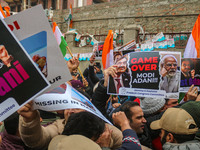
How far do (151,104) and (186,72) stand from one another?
75 centimetres

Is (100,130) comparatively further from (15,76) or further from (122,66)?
(122,66)

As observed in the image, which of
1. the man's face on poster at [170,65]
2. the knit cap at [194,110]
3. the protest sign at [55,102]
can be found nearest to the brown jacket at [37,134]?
the protest sign at [55,102]

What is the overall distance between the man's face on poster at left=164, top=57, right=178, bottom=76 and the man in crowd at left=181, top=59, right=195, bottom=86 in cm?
35

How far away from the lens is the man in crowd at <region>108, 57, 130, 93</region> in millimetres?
2628

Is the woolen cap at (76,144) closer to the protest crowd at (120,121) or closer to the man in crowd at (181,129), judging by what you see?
the protest crowd at (120,121)

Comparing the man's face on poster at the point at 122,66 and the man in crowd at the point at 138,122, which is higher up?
the man's face on poster at the point at 122,66

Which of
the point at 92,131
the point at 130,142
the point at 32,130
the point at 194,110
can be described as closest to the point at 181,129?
the point at 194,110

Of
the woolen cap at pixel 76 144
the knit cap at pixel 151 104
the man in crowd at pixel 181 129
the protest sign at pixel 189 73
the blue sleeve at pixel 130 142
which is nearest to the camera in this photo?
the woolen cap at pixel 76 144

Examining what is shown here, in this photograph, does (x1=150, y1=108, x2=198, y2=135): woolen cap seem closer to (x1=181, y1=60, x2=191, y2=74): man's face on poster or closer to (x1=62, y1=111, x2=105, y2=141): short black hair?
(x1=62, y1=111, x2=105, y2=141): short black hair

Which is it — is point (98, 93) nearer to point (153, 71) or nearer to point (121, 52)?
point (153, 71)

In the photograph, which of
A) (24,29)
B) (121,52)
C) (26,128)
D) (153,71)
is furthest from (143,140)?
(121,52)

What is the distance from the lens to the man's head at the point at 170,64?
2650 mm

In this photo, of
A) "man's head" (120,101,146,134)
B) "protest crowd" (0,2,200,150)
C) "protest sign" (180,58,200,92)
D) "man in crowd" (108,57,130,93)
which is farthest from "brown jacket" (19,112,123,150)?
"protest sign" (180,58,200,92)

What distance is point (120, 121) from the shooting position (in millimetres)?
1801
